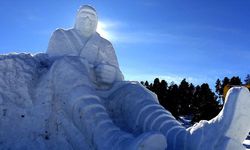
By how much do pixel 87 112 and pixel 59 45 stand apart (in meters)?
2.31

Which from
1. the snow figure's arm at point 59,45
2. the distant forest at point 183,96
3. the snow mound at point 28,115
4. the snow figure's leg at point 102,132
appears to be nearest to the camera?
the snow figure's leg at point 102,132

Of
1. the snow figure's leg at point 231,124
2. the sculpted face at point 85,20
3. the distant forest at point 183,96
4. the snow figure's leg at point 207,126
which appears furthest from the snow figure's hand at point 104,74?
the distant forest at point 183,96

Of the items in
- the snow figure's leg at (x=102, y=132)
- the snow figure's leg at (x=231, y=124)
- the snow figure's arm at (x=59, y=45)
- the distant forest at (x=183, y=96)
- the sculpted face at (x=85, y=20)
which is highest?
the sculpted face at (x=85, y=20)

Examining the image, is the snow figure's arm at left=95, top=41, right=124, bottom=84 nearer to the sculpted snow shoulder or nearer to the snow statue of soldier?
the snow statue of soldier

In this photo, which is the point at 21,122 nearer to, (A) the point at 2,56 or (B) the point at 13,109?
(B) the point at 13,109

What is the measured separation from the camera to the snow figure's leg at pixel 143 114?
5773 millimetres

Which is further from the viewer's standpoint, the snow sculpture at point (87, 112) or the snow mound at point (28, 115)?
the snow mound at point (28, 115)

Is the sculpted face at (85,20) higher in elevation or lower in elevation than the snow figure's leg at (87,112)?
higher

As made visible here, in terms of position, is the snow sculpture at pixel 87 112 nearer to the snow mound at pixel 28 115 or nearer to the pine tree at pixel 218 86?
the snow mound at pixel 28 115

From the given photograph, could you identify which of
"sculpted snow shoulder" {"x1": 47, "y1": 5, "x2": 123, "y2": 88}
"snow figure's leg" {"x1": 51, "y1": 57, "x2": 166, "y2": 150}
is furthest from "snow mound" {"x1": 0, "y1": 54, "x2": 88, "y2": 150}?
"sculpted snow shoulder" {"x1": 47, "y1": 5, "x2": 123, "y2": 88}

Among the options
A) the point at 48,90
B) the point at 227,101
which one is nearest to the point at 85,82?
the point at 48,90

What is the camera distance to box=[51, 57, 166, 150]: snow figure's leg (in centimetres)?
518

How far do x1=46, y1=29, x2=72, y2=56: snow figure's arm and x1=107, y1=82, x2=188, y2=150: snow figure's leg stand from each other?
148cm

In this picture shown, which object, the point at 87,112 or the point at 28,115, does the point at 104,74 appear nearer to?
the point at 87,112
